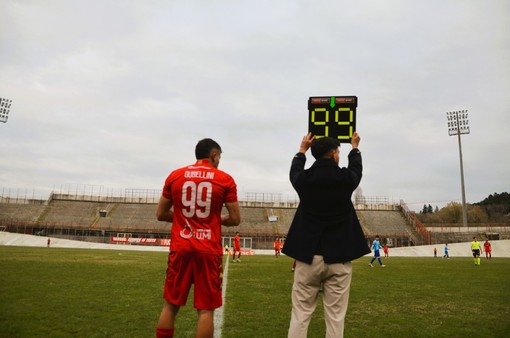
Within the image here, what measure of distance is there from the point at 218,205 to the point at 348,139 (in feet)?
9.74

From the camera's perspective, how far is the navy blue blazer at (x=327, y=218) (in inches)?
142

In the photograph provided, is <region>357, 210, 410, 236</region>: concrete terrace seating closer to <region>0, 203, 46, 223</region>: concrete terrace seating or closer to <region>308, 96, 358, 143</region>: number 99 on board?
<region>0, 203, 46, 223</region>: concrete terrace seating

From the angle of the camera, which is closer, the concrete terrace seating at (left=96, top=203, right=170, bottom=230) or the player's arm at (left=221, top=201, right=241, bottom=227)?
the player's arm at (left=221, top=201, right=241, bottom=227)

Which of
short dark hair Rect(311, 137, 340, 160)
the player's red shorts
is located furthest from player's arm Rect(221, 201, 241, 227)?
short dark hair Rect(311, 137, 340, 160)

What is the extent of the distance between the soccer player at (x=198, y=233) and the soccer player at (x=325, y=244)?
718 mm

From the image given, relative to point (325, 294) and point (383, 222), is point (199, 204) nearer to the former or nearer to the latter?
point (325, 294)

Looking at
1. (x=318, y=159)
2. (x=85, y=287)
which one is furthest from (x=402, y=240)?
(x=318, y=159)

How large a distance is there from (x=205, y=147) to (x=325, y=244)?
1580 millimetres

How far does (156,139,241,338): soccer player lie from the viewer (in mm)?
3525

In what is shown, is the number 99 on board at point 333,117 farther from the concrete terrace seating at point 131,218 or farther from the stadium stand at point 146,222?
the concrete terrace seating at point 131,218

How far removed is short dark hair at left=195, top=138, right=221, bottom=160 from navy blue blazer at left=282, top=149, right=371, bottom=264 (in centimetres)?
97

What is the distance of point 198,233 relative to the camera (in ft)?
12.1

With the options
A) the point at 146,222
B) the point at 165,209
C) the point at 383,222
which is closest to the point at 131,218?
the point at 146,222

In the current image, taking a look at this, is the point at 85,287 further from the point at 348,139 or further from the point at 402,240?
the point at 402,240
